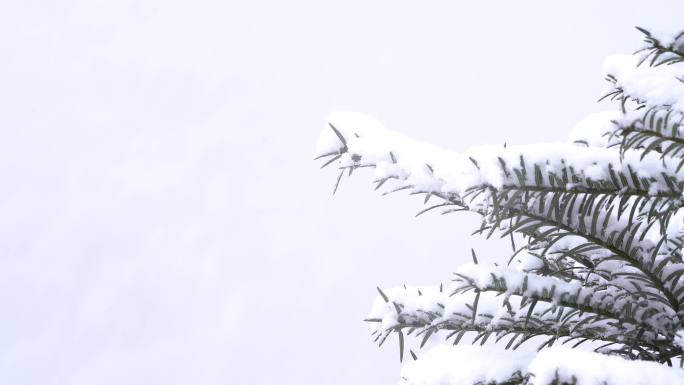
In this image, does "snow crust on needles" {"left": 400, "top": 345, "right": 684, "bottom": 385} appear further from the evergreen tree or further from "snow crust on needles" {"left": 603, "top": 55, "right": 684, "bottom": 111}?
"snow crust on needles" {"left": 603, "top": 55, "right": 684, "bottom": 111}

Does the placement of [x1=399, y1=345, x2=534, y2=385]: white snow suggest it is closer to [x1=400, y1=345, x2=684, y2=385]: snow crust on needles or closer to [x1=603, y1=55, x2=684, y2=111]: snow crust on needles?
[x1=400, y1=345, x2=684, y2=385]: snow crust on needles

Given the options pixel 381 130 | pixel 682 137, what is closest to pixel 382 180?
pixel 381 130

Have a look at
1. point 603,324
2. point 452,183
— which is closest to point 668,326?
point 603,324

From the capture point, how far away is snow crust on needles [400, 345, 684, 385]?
237 millimetres

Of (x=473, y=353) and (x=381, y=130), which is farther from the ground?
(x=381, y=130)

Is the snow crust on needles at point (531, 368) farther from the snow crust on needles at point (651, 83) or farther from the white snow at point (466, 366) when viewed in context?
the snow crust on needles at point (651, 83)

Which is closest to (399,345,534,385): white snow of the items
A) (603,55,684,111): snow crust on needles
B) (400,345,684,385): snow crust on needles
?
(400,345,684,385): snow crust on needles

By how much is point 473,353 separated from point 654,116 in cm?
13

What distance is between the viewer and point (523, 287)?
367 mm

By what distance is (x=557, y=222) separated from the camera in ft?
1.20

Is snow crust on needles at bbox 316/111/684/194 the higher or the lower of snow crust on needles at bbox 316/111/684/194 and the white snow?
the higher

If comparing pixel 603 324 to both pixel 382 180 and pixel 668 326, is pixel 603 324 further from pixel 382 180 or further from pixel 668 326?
pixel 382 180

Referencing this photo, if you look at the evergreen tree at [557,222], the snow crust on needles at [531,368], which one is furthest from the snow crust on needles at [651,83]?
the snow crust on needles at [531,368]

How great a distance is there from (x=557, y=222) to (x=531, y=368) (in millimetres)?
133
